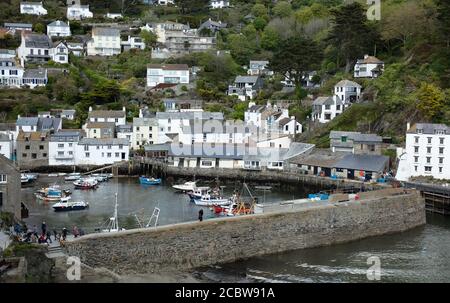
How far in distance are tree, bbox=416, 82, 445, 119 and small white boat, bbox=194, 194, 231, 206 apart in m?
13.8

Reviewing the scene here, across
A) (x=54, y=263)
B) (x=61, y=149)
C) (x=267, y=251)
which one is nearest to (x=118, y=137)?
(x=61, y=149)

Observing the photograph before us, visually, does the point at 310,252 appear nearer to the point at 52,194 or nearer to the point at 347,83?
the point at 52,194

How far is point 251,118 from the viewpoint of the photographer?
150 ft

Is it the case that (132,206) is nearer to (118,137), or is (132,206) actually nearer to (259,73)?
(118,137)

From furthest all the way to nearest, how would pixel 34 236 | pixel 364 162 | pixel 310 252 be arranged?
pixel 364 162 → pixel 310 252 → pixel 34 236

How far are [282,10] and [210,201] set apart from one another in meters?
44.9

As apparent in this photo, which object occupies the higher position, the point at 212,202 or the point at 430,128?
the point at 430,128

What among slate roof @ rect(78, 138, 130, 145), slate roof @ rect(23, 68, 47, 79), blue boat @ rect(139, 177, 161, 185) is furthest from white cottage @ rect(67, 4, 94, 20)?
blue boat @ rect(139, 177, 161, 185)

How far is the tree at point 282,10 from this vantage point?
7025 centimetres

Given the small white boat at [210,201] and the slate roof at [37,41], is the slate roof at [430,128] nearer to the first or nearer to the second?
the small white boat at [210,201]

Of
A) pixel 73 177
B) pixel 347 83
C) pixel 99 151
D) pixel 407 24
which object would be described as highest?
pixel 407 24

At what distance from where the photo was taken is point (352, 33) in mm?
48000

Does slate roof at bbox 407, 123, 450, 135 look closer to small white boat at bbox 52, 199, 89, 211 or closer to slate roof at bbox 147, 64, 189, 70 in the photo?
small white boat at bbox 52, 199, 89, 211

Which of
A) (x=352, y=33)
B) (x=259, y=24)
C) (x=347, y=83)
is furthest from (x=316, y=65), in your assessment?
(x=259, y=24)
